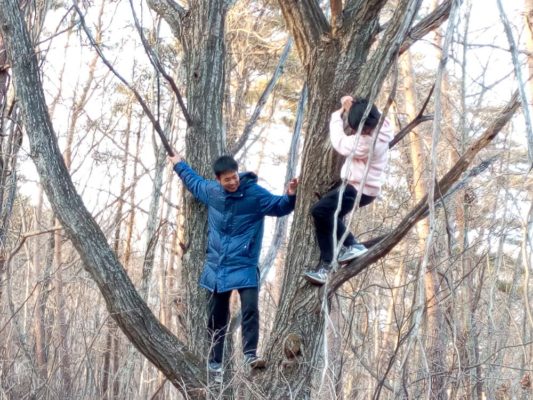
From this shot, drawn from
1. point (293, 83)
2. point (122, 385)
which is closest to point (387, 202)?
point (293, 83)

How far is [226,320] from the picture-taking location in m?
4.58

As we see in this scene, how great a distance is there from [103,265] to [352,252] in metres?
1.44

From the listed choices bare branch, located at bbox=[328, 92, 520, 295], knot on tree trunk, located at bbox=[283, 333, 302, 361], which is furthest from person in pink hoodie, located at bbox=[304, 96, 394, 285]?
knot on tree trunk, located at bbox=[283, 333, 302, 361]

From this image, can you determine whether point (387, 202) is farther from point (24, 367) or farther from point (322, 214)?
point (322, 214)

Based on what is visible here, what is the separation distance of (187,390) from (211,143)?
5.32 ft

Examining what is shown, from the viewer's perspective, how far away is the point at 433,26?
3.81 metres

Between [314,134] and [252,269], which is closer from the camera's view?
[314,134]

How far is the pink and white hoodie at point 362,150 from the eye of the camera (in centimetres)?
355

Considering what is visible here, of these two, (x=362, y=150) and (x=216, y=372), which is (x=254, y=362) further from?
(x=362, y=150)

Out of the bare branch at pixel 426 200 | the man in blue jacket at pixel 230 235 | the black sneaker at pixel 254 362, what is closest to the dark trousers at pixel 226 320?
the man in blue jacket at pixel 230 235

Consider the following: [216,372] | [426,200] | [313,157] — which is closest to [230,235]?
[216,372]

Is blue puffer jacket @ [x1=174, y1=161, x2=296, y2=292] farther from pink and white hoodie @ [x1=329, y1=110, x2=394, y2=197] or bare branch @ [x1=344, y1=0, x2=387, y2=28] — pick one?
bare branch @ [x1=344, y1=0, x2=387, y2=28]

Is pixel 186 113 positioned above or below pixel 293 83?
below

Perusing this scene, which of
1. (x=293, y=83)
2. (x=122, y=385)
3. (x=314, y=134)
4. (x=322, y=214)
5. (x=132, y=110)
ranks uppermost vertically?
(x=293, y=83)
